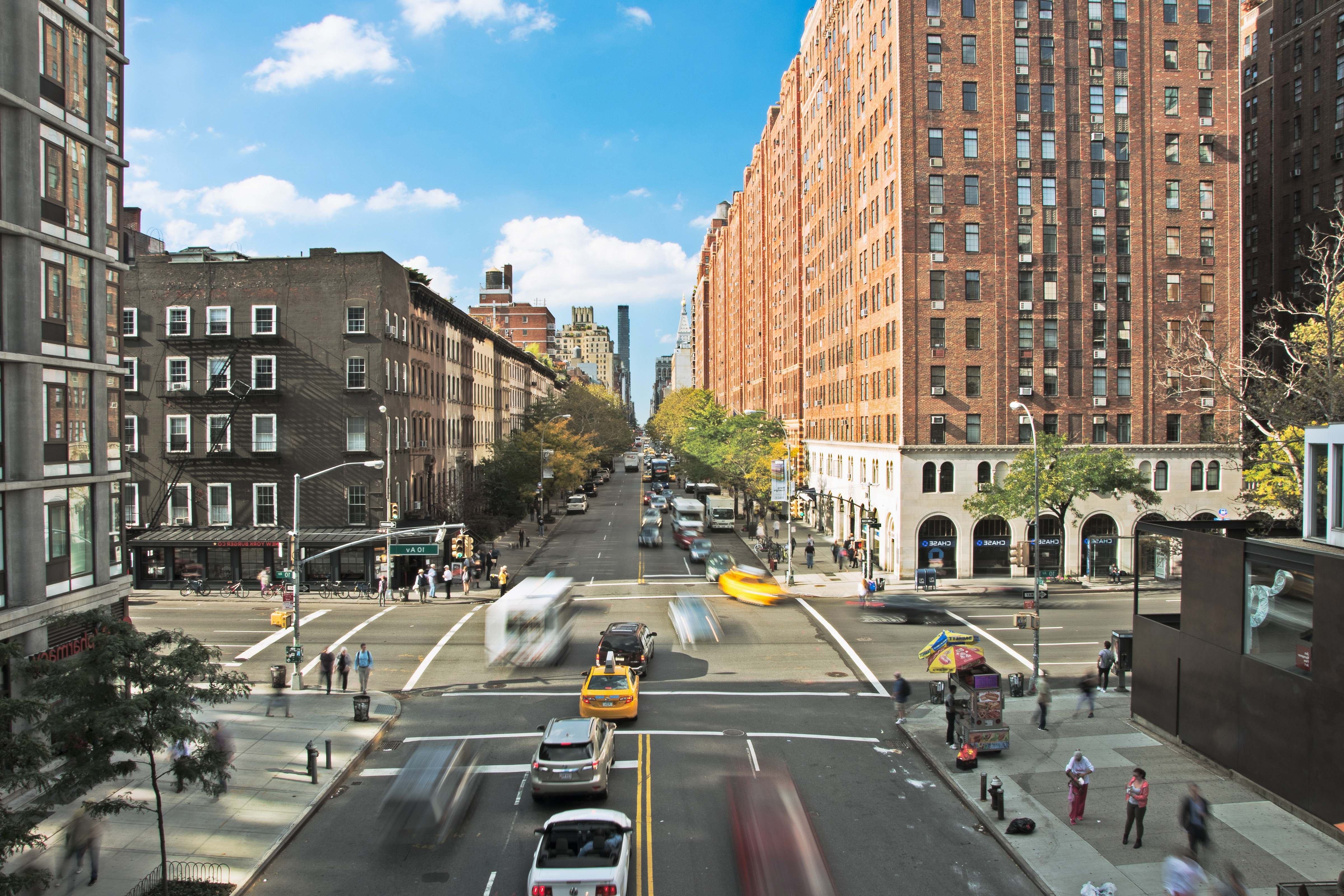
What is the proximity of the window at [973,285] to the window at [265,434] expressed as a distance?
3994cm

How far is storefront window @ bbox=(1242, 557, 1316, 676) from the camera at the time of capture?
17.6m

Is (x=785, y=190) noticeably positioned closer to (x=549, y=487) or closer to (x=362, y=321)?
(x=549, y=487)

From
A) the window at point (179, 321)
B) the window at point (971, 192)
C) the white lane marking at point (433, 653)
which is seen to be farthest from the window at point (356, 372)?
the window at point (971, 192)

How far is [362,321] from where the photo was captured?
156ft

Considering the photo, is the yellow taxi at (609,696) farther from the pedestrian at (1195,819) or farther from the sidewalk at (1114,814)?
the pedestrian at (1195,819)

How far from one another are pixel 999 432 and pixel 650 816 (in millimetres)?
38710

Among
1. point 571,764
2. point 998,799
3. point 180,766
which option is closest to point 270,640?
point 571,764

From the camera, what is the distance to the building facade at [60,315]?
19.7 metres

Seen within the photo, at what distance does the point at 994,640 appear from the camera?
111ft

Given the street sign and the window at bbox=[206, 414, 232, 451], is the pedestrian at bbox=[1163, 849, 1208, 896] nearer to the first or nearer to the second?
the street sign

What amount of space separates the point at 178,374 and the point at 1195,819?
4947 cm

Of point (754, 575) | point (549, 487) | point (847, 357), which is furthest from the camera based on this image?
point (549, 487)

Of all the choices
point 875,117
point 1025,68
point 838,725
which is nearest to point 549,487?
point 875,117

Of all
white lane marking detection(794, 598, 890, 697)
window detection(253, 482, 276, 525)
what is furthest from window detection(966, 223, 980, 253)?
window detection(253, 482, 276, 525)
